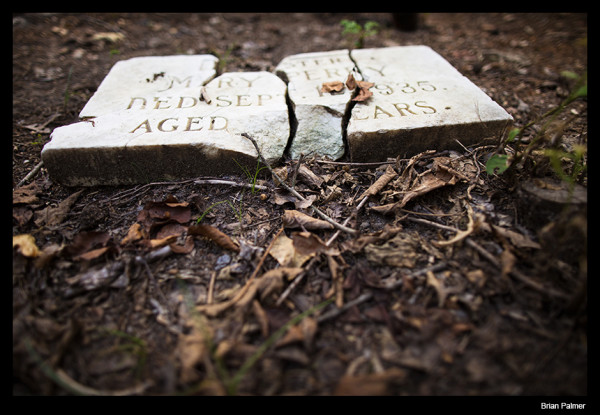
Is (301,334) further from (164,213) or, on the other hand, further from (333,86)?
(333,86)

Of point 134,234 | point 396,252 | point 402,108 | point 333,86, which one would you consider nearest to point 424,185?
point 396,252

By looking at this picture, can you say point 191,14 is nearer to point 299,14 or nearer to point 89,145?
point 299,14

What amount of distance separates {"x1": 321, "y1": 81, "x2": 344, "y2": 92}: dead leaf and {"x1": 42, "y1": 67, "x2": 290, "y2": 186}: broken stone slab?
285mm

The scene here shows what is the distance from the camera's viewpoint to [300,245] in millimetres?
1653

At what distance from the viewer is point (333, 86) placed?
2416mm

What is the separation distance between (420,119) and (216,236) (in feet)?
4.41

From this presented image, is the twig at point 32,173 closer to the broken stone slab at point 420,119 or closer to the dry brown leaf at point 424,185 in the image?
the broken stone slab at point 420,119

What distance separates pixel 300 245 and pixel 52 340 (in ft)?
3.34

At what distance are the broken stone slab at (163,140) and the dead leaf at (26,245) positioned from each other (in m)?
0.50

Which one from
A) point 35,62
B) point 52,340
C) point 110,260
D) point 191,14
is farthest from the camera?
point 191,14

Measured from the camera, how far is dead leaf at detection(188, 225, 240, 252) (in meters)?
1.70

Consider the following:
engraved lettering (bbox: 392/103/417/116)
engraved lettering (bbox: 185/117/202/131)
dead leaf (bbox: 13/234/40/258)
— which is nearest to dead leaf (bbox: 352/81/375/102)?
engraved lettering (bbox: 392/103/417/116)

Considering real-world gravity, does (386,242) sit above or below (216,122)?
below
